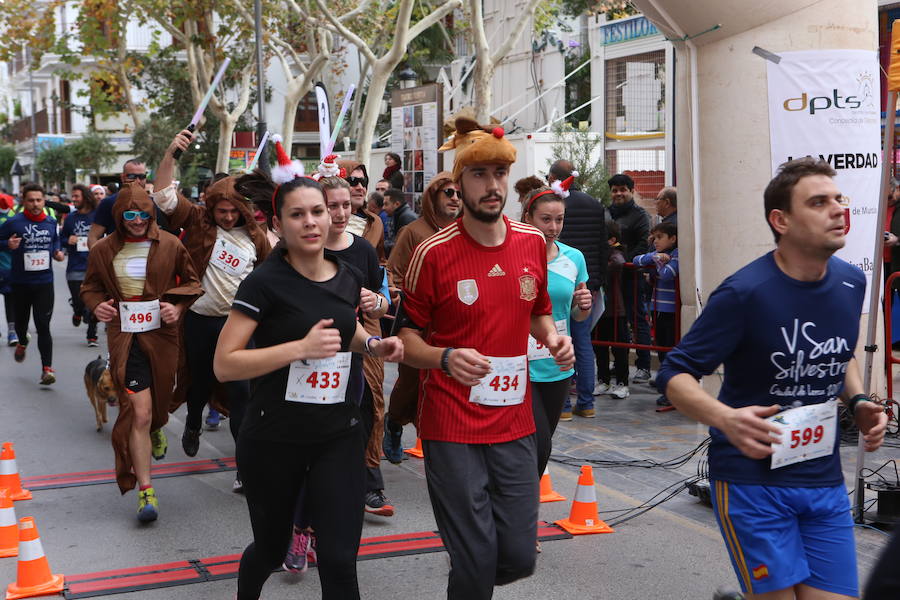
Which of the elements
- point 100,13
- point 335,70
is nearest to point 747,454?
point 100,13

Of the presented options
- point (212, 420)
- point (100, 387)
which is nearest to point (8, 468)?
point (100, 387)

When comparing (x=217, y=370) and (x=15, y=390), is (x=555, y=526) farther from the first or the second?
(x=15, y=390)

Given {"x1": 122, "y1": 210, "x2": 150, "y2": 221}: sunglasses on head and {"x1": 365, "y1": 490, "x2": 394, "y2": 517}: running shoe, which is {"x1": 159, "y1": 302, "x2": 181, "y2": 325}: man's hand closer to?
{"x1": 122, "y1": 210, "x2": 150, "y2": 221}: sunglasses on head

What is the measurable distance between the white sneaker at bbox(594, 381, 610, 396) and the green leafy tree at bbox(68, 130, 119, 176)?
1709 inches

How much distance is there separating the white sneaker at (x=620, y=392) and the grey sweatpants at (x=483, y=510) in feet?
21.0

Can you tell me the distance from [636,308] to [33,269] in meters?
6.54

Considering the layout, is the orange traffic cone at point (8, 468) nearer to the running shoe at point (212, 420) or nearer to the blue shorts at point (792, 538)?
the running shoe at point (212, 420)

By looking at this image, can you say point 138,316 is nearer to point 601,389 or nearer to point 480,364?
point 480,364

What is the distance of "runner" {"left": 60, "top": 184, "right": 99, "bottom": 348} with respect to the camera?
47.5ft

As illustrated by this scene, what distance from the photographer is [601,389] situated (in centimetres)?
1091

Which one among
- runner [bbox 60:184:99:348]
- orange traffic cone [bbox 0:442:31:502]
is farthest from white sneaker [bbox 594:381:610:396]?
runner [bbox 60:184:99:348]

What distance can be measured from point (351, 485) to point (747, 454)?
1589mm

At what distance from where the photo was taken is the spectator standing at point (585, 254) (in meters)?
9.65

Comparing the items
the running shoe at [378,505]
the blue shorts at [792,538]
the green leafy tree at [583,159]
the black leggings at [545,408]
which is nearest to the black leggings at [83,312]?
the green leafy tree at [583,159]
